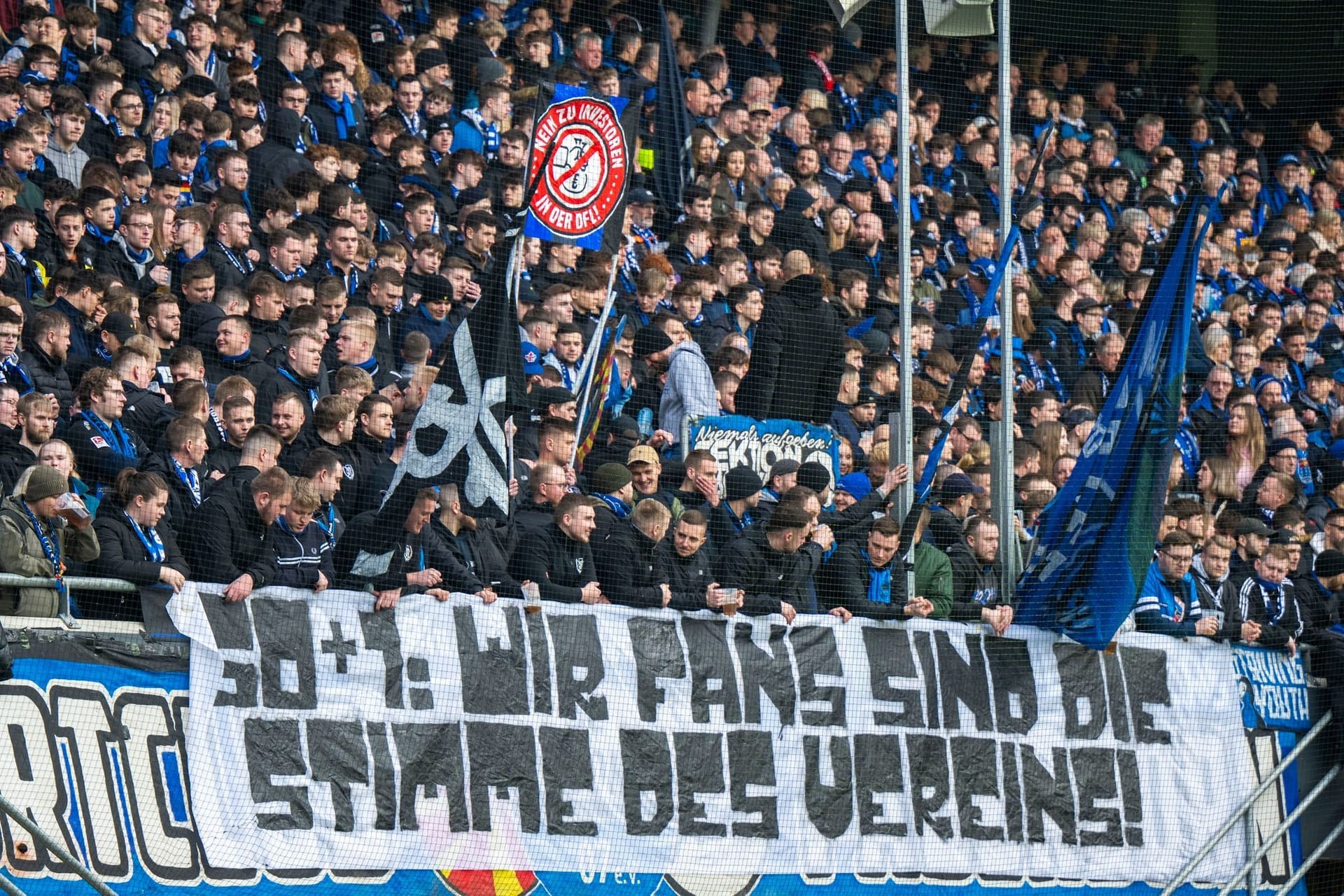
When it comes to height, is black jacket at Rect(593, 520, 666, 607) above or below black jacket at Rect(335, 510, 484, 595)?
below

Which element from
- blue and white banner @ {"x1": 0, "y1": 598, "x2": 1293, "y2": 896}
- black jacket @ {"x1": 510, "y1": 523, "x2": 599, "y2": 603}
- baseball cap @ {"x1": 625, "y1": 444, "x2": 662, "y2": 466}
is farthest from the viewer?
baseball cap @ {"x1": 625, "y1": 444, "x2": 662, "y2": 466}

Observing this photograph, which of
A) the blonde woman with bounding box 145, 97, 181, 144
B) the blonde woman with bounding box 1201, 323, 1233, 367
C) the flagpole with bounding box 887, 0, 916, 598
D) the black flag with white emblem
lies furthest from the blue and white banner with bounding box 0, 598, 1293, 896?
the blonde woman with bounding box 1201, 323, 1233, 367

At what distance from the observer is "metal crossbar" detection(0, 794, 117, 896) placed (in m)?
6.49

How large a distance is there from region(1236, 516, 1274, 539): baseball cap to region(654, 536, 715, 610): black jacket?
3.25 meters

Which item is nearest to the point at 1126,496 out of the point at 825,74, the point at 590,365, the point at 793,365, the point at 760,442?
the point at 760,442

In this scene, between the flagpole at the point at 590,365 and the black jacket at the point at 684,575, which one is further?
the flagpole at the point at 590,365

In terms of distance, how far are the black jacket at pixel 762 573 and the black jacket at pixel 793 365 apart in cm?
142

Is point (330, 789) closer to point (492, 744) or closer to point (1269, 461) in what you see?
point (492, 744)

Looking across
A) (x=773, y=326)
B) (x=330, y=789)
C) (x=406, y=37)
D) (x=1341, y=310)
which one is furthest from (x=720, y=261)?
(x=1341, y=310)

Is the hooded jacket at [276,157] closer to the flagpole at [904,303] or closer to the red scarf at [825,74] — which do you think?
the flagpole at [904,303]

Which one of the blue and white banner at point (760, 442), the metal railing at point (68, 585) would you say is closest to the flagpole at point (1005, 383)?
the blue and white banner at point (760, 442)

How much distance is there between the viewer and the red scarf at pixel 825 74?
13344 millimetres

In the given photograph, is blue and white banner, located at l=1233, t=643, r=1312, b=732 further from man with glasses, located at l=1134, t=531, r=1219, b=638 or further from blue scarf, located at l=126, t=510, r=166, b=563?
blue scarf, located at l=126, t=510, r=166, b=563

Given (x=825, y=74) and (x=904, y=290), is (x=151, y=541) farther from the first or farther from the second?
(x=825, y=74)
